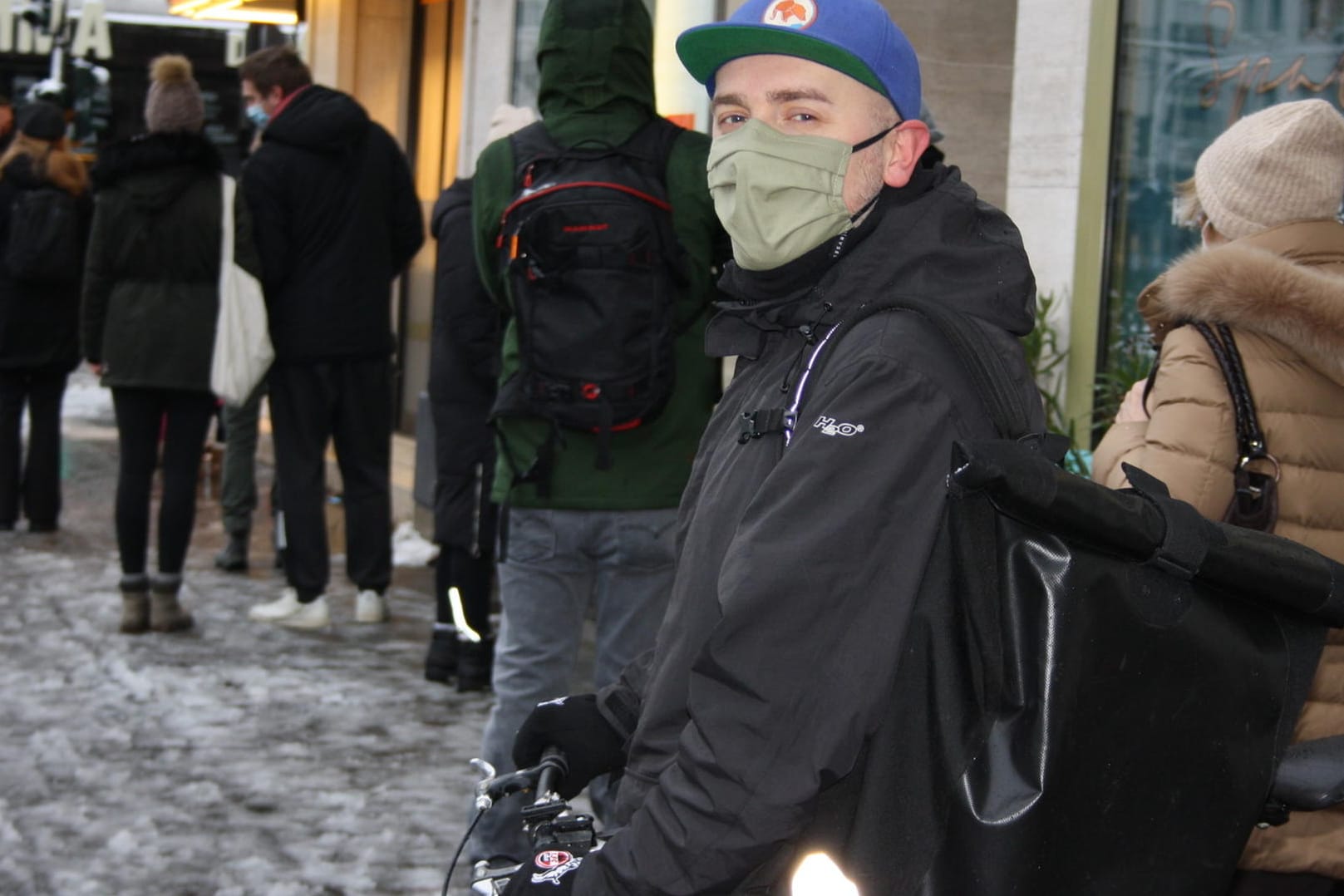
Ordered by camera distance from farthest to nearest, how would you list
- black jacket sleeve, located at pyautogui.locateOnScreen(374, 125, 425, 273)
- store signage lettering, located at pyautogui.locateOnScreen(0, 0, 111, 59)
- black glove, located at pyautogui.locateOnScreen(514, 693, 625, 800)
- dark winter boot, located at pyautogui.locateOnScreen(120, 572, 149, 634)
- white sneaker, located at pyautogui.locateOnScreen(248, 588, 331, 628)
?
store signage lettering, located at pyautogui.locateOnScreen(0, 0, 111, 59) → white sneaker, located at pyautogui.locateOnScreen(248, 588, 331, 628) → dark winter boot, located at pyautogui.locateOnScreen(120, 572, 149, 634) → black jacket sleeve, located at pyautogui.locateOnScreen(374, 125, 425, 273) → black glove, located at pyautogui.locateOnScreen(514, 693, 625, 800)

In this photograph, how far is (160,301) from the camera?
7062mm

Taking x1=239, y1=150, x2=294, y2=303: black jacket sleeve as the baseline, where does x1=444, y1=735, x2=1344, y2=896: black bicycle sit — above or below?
below

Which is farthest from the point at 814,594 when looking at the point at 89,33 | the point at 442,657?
the point at 89,33

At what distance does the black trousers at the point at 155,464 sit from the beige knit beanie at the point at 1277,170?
500 cm

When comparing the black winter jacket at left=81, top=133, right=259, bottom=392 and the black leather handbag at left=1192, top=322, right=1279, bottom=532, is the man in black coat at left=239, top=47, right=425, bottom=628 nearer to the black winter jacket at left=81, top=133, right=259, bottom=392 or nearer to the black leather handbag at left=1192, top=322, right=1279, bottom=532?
the black winter jacket at left=81, top=133, right=259, bottom=392

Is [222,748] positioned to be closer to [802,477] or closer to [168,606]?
[168,606]

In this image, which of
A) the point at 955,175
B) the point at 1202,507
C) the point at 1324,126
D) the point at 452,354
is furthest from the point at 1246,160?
the point at 452,354

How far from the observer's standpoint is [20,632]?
7.18 meters

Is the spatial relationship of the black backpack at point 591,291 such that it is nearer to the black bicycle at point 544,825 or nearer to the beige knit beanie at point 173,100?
the black bicycle at point 544,825

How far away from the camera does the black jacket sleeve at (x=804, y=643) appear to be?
1733 millimetres

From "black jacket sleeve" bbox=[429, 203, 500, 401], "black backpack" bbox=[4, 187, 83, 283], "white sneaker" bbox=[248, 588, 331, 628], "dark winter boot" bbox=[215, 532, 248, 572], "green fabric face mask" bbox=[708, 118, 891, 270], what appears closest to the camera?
"green fabric face mask" bbox=[708, 118, 891, 270]

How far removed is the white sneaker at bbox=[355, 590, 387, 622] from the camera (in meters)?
7.56

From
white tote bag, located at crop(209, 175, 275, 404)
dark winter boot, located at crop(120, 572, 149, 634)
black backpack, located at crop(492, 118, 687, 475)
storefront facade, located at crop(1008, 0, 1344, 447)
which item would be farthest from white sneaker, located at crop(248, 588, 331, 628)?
black backpack, located at crop(492, 118, 687, 475)

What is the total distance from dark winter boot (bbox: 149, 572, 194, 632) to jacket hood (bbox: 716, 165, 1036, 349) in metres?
5.67
